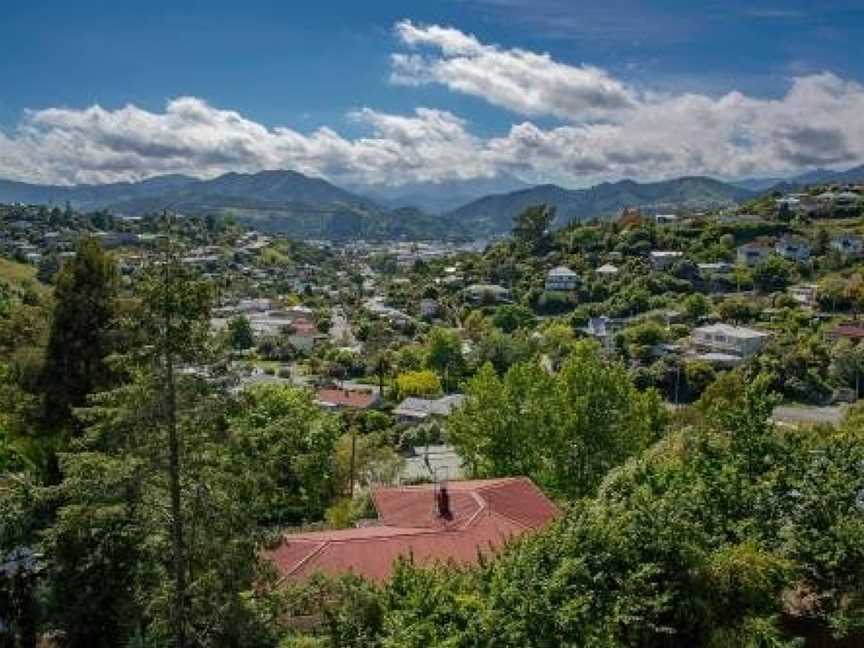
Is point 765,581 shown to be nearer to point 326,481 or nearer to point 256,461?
point 256,461

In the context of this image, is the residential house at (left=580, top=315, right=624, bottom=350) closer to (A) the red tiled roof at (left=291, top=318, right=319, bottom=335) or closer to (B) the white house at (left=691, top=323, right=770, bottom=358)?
(B) the white house at (left=691, top=323, right=770, bottom=358)

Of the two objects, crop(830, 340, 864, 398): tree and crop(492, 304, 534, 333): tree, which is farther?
crop(492, 304, 534, 333): tree

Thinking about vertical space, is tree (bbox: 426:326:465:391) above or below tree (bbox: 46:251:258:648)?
below

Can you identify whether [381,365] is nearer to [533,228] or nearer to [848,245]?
[533,228]

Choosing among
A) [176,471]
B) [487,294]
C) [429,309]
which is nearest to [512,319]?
[487,294]

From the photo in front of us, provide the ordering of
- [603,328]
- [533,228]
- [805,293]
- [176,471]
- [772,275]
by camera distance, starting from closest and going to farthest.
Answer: [176,471], [603,328], [805,293], [772,275], [533,228]

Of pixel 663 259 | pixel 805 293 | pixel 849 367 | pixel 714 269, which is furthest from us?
pixel 663 259

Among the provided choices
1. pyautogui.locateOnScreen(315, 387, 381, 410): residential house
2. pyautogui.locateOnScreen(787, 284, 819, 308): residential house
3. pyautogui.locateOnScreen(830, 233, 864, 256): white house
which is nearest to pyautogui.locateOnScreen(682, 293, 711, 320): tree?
pyautogui.locateOnScreen(787, 284, 819, 308): residential house

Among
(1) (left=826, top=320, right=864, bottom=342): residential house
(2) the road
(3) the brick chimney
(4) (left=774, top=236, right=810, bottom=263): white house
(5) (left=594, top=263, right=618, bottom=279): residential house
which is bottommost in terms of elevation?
(2) the road
